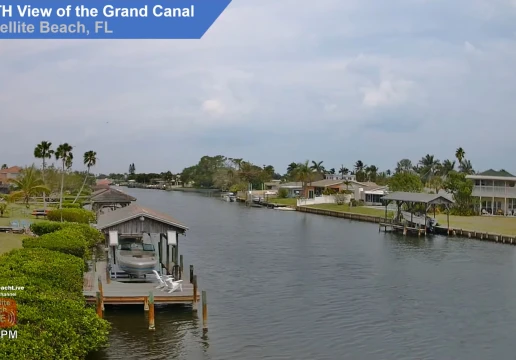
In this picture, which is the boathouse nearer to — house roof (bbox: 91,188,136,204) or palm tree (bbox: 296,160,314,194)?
house roof (bbox: 91,188,136,204)

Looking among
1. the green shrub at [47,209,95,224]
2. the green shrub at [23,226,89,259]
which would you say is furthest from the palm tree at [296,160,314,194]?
the green shrub at [23,226,89,259]

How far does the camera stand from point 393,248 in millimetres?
55531

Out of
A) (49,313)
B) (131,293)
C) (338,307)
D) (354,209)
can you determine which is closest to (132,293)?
(131,293)

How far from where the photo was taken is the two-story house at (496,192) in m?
83.9

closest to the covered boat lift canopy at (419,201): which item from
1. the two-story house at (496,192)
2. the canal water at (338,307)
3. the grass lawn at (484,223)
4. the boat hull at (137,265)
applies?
the grass lawn at (484,223)

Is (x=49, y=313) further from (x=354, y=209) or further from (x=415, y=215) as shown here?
(x=354, y=209)

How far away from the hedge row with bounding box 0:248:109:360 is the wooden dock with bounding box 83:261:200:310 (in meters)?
1.99

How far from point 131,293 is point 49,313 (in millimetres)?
8836

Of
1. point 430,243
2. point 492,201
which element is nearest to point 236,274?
point 430,243

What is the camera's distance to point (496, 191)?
84062 millimetres

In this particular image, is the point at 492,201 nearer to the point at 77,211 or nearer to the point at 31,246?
the point at 77,211

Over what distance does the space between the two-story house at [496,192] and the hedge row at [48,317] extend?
7178cm

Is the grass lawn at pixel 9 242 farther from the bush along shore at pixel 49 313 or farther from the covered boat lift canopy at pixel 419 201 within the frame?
the covered boat lift canopy at pixel 419 201

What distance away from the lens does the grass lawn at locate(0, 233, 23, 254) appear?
124ft
